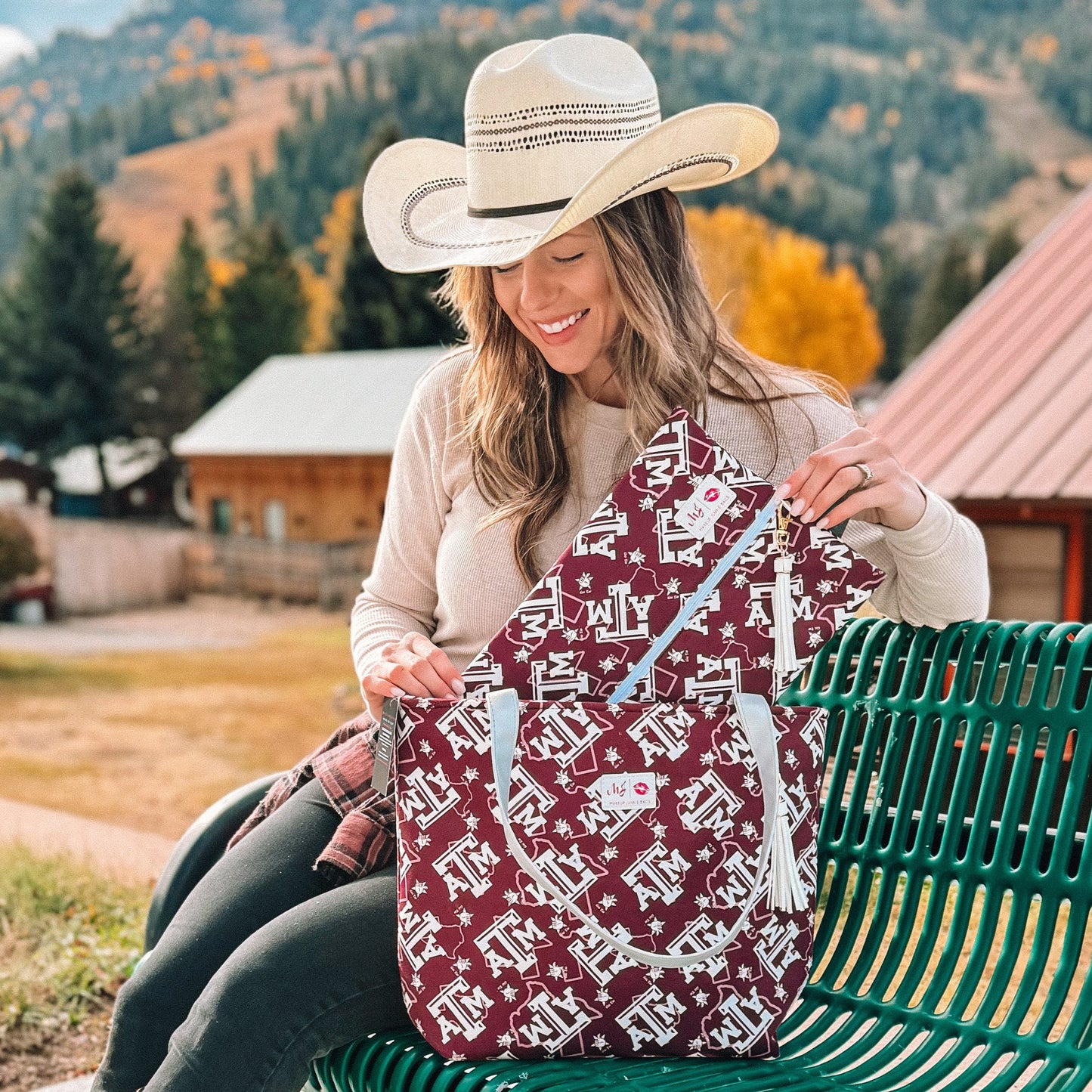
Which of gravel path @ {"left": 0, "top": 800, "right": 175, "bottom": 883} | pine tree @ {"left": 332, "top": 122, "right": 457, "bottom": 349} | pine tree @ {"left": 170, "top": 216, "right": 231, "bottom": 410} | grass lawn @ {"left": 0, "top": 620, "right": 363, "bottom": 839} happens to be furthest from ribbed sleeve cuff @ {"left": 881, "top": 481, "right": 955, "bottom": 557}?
pine tree @ {"left": 170, "top": 216, "right": 231, "bottom": 410}

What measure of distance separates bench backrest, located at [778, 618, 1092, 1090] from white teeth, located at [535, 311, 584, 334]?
64cm

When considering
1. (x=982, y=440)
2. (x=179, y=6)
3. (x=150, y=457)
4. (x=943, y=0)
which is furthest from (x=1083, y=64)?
(x=982, y=440)

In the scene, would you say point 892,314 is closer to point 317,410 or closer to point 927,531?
point 317,410

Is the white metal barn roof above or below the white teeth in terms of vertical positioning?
below

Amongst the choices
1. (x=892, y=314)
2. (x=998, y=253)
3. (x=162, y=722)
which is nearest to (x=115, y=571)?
(x=162, y=722)

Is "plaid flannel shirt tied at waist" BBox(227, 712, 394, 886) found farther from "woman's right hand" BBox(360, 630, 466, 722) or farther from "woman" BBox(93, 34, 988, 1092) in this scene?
"woman's right hand" BBox(360, 630, 466, 722)

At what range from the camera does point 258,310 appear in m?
45.3

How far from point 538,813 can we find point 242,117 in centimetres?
14926

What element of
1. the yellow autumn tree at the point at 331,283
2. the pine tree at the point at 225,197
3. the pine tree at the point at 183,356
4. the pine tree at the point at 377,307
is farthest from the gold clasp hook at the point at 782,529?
the pine tree at the point at 225,197

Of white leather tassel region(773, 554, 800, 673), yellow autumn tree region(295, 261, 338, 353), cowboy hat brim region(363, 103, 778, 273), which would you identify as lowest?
yellow autumn tree region(295, 261, 338, 353)

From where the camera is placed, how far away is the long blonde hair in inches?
75.3

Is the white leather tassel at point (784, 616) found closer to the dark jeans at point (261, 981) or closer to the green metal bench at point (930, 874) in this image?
the green metal bench at point (930, 874)

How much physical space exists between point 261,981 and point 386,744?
0.34 meters

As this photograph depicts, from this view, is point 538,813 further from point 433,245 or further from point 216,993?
point 433,245
